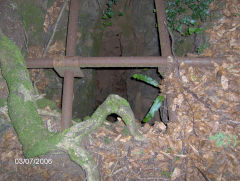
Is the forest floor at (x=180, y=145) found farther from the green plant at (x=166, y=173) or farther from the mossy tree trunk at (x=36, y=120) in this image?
the mossy tree trunk at (x=36, y=120)

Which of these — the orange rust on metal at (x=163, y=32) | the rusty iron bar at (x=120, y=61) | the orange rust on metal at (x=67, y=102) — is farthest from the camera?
the orange rust on metal at (x=163, y=32)

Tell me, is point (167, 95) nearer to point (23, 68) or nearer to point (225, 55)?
point (225, 55)

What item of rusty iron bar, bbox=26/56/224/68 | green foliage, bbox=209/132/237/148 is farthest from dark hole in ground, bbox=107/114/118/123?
green foliage, bbox=209/132/237/148

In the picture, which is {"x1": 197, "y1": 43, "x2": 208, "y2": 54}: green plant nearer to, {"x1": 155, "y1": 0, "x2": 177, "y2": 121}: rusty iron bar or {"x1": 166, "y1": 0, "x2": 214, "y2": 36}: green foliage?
{"x1": 166, "y1": 0, "x2": 214, "y2": 36}: green foliage

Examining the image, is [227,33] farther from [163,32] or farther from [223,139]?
[223,139]

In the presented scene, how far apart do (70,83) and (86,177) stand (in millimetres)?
→ 1183

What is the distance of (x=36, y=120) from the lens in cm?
193

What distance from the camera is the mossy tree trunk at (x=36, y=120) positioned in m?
1.76

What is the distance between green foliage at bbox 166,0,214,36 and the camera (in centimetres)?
273

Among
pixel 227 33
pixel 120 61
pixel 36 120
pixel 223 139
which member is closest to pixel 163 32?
pixel 120 61

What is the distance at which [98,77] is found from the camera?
223 inches

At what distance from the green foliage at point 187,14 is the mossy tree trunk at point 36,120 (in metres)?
1.89

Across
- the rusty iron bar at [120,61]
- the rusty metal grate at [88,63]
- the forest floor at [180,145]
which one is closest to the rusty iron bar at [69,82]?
the rusty metal grate at [88,63]

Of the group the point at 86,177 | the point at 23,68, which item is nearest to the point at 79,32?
the point at 23,68
